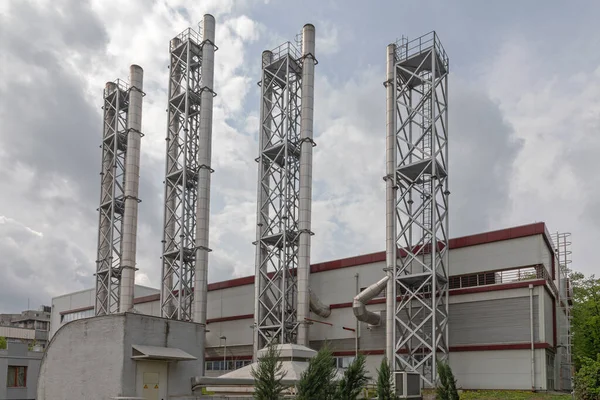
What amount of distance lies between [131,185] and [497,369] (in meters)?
41.0

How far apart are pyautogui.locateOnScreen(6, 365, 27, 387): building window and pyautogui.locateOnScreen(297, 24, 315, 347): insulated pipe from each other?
835 inches

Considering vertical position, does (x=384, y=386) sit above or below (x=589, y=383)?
above

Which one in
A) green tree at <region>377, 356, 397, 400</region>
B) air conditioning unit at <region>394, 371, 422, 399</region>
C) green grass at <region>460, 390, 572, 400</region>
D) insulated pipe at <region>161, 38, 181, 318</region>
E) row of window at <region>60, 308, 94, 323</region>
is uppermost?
insulated pipe at <region>161, 38, 181, 318</region>

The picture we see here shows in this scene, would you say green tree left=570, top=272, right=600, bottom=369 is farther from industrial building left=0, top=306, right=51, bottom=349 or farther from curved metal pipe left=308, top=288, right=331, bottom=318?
industrial building left=0, top=306, right=51, bottom=349

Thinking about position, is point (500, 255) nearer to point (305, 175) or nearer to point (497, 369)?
point (497, 369)

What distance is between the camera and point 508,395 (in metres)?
36.8

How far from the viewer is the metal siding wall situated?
39.6 metres

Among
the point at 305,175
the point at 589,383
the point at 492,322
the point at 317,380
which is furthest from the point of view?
the point at 305,175

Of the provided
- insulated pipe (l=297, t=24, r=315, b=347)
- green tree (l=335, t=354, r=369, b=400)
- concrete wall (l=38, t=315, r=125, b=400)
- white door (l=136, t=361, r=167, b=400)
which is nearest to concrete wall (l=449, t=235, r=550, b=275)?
insulated pipe (l=297, t=24, r=315, b=347)

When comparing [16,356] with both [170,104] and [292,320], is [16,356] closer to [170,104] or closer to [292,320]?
[292,320]

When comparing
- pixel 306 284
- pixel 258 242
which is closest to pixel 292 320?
pixel 306 284

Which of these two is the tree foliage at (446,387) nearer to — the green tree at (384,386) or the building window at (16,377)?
the green tree at (384,386)

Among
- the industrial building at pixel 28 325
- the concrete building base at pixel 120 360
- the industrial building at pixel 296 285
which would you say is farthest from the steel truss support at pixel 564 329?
the industrial building at pixel 28 325

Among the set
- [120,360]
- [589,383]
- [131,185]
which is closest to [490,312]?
[589,383]
